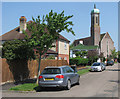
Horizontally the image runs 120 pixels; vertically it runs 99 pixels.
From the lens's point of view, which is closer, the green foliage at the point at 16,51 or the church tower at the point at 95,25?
the green foliage at the point at 16,51

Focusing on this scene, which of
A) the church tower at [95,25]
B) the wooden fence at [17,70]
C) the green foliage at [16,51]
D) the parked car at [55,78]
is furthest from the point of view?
the church tower at [95,25]

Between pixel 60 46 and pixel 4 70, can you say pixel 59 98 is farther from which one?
pixel 60 46

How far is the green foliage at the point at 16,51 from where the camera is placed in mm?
15544

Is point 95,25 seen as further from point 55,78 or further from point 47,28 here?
point 55,78

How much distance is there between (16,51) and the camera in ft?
51.8

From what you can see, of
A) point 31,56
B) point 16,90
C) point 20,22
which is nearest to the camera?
point 16,90

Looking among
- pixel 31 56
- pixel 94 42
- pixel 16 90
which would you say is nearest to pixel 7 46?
pixel 31 56

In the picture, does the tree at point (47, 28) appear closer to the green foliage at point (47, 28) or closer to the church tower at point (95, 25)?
the green foliage at point (47, 28)

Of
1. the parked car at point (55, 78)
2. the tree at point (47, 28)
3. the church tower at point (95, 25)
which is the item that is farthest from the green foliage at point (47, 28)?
the church tower at point (95, 25)

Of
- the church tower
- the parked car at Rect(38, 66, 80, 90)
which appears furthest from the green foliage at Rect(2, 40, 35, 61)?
the church tower

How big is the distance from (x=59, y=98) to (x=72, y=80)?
4.01 m

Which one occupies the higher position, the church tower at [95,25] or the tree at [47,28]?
the church tower at [95,25]

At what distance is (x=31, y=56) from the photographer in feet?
53.8

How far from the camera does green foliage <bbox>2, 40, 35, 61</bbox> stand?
1554 cm
